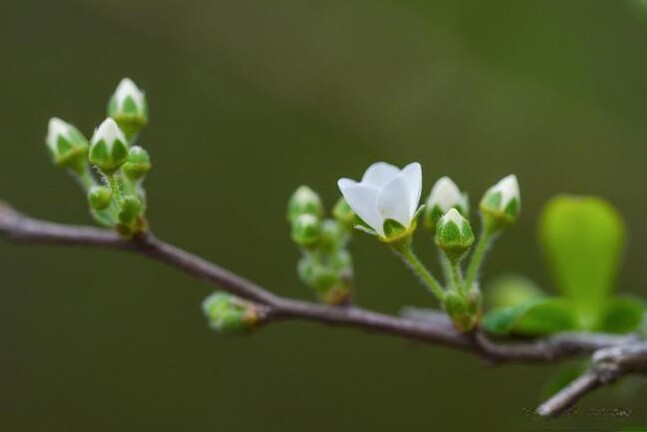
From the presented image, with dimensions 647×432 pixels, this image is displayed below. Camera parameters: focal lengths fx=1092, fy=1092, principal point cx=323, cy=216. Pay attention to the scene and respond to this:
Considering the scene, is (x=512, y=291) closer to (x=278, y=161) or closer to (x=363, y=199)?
(x=363, y=199)

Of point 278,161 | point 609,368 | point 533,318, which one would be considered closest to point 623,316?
point 533,318

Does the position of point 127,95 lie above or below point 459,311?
above

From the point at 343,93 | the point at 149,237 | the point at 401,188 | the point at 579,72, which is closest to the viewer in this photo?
the point at 401,188

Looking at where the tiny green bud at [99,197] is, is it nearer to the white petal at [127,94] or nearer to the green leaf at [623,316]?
the white petal at [127,94]

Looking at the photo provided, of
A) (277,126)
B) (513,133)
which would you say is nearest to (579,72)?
(513,133)

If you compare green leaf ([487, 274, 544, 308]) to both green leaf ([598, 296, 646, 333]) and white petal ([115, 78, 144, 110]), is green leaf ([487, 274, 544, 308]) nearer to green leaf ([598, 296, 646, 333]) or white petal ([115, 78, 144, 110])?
green leaf ([598, 296, 646, 333])

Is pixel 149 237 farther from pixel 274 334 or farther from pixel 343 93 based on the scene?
pixel 274 334
